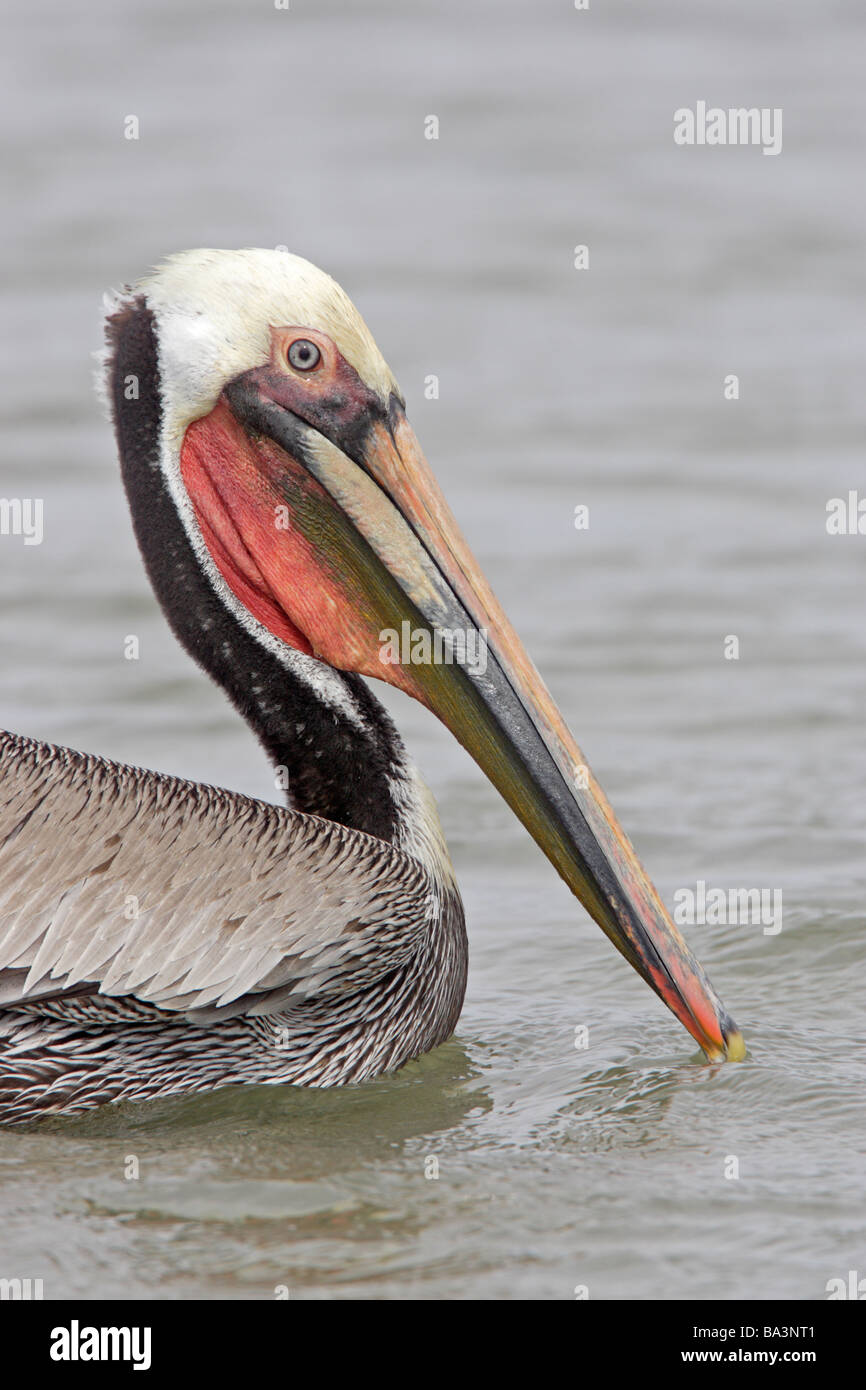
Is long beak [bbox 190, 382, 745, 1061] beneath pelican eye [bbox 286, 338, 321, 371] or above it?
beneath

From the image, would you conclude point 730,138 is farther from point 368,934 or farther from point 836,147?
point 368,934

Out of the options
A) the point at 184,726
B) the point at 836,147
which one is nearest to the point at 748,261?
the point at 836,147

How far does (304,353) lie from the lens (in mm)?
5094

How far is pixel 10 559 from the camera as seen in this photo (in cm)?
991

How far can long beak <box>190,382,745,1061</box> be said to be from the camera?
506cm

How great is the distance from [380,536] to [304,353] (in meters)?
0.51

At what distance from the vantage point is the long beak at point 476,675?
506 centimetres
